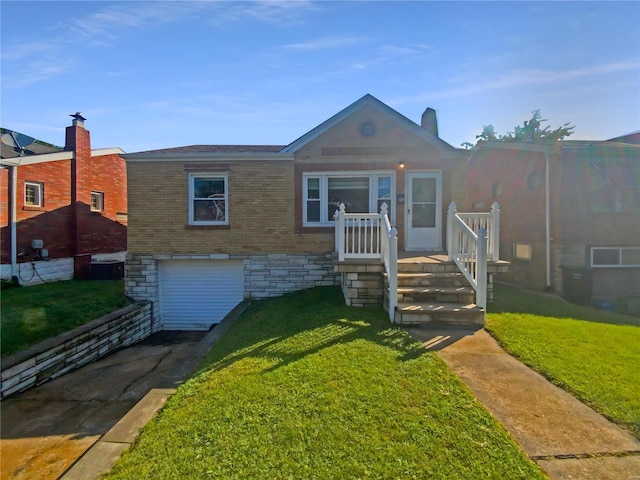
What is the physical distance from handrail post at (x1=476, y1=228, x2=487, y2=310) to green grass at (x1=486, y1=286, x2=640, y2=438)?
0.45 m

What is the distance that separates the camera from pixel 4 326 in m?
6.25

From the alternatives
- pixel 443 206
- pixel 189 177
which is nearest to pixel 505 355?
pixel 443 206

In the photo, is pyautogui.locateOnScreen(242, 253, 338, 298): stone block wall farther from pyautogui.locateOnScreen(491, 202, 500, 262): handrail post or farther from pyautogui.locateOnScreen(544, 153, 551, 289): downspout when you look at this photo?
pyautogui.locateOnScreen(544, 153, 551, 289): downspout

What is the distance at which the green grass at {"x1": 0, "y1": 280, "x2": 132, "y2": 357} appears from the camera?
609cm

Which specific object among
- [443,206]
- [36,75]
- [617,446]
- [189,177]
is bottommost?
[617,446]

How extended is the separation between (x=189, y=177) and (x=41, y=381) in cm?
573

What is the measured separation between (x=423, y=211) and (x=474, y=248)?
10.9 ft

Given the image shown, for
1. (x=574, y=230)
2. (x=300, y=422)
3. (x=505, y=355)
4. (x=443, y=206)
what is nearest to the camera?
(x=300, y=422)

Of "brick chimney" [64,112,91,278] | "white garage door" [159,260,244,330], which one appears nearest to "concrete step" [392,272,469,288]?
"white garage door" [159,260,244,330]

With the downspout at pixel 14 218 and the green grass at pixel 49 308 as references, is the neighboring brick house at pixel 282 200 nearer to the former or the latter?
the green grass at pixel 49 308

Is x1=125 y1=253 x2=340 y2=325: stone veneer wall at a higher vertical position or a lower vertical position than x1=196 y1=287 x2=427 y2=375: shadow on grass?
higher

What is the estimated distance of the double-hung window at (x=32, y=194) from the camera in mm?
10539

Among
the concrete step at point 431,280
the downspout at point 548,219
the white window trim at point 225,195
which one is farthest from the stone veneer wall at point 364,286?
the downspout at point 548,219

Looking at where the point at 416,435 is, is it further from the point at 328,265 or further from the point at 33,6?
the point at 33,6
